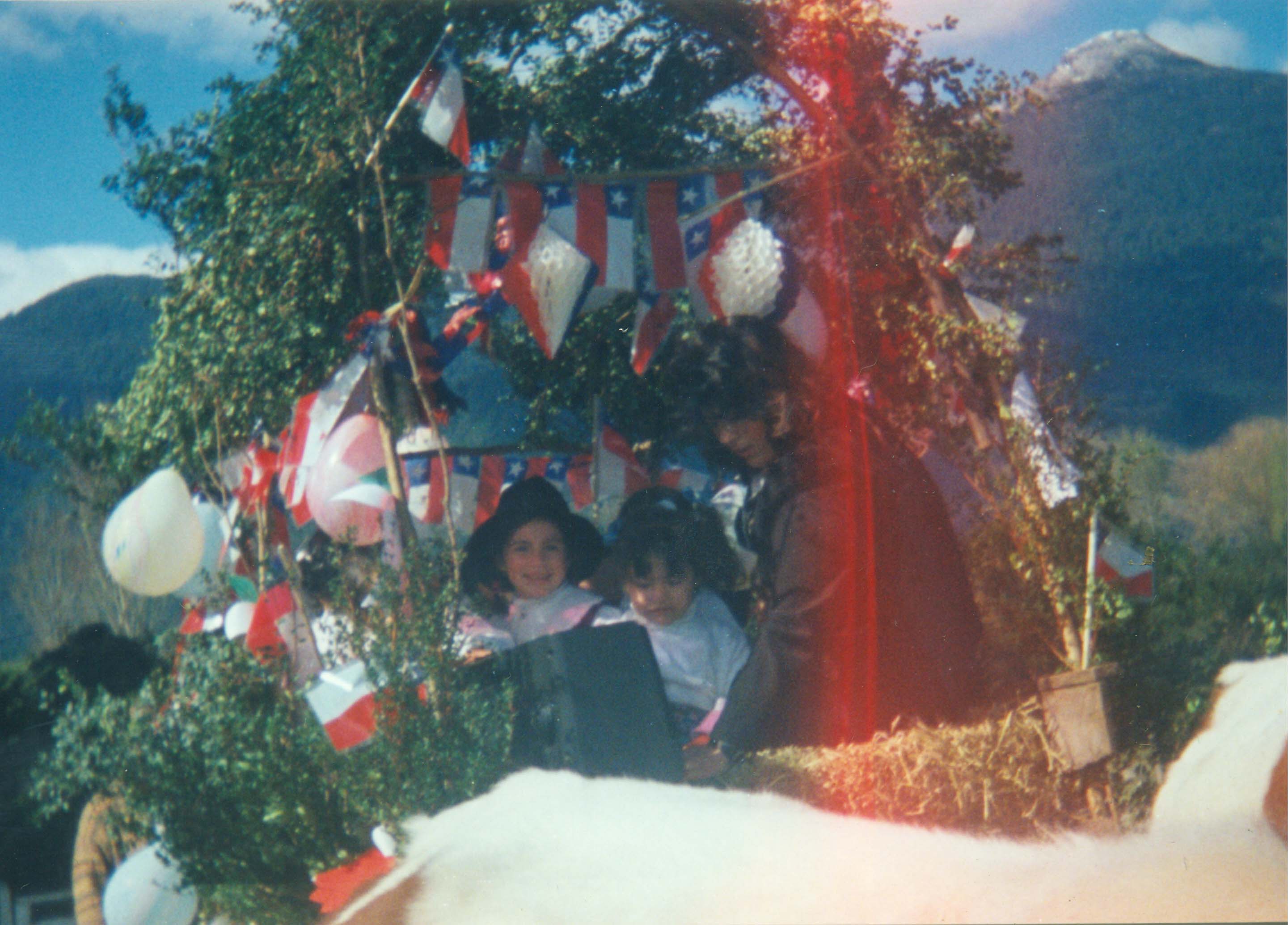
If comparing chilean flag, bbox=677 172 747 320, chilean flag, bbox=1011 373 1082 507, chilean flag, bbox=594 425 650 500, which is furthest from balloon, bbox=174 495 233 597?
chilean flag, bbox=1011 373 1082 507

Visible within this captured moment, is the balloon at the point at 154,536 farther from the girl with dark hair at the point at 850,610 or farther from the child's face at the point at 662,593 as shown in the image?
the girl with dark hair at the point at 850,610

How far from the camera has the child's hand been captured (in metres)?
2.45

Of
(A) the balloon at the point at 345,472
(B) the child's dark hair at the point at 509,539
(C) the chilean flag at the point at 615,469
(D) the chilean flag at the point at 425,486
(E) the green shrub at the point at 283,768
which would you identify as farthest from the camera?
(C) the chilean flag at the point at 615,469

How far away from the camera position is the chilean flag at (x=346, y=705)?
243cm

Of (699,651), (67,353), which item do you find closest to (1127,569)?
(699,651)

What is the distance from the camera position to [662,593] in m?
3.40

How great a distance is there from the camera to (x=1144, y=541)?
8.38 ft

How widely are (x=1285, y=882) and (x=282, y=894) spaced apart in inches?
78.4

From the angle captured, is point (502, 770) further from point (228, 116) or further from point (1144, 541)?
point (228, 116)

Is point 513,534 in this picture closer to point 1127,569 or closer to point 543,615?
point 543,615

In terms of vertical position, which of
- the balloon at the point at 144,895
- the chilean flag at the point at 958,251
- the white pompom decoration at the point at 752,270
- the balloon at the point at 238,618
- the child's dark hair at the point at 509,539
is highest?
the white pompom decoration at the point at 752,270

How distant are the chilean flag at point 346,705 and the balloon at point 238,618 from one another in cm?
113

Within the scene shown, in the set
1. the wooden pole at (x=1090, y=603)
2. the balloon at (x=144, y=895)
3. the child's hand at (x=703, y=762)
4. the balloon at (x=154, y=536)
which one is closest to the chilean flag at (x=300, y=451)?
the balloon at (x=154, y=536)

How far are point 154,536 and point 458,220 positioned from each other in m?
1.46
